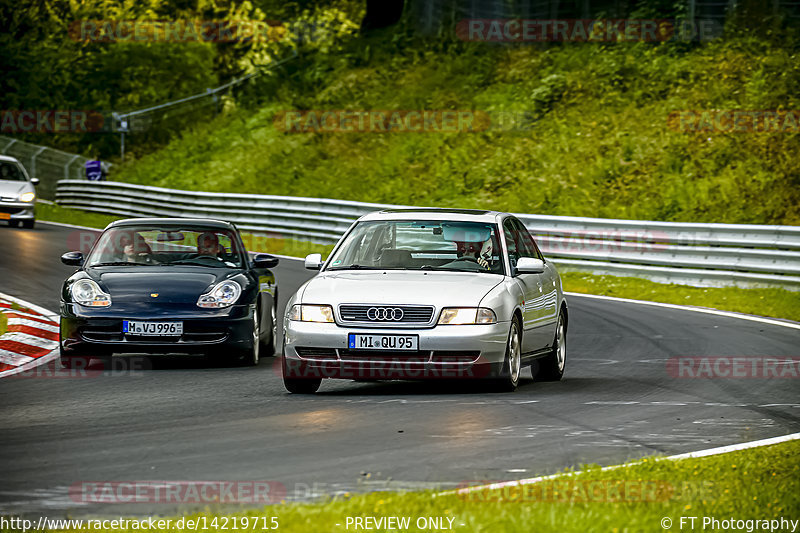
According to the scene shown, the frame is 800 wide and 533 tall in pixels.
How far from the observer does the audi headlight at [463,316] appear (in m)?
10.6

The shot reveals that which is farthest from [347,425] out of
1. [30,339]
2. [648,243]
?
[648,243]

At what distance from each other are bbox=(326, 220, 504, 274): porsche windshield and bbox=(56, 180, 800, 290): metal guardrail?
10053mm

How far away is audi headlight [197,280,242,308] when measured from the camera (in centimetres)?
1289

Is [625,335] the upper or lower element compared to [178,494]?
lower

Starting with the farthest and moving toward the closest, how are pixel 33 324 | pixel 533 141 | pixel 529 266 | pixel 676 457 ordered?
pixel 533 141, pixel 33 324, pixel 529 266, pixel 676 457

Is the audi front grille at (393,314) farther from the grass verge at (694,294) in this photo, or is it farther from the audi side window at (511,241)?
the grass verge at (694,294)

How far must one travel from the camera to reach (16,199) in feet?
108

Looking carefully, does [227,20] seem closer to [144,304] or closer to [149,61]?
[149,61]

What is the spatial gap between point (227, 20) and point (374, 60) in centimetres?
859

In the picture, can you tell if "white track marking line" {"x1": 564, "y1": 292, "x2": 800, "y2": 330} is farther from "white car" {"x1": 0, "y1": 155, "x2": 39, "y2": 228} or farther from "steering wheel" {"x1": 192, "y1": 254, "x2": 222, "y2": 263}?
"white car" {"x1": 0, "y1": 155, "x2": 39, "y2": 228}

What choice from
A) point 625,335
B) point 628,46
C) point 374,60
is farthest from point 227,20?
point 625,335

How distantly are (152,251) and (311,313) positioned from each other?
375 centimetres

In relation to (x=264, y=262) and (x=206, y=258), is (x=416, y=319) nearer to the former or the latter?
(x=264, y=262)

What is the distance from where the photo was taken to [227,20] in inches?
1983
